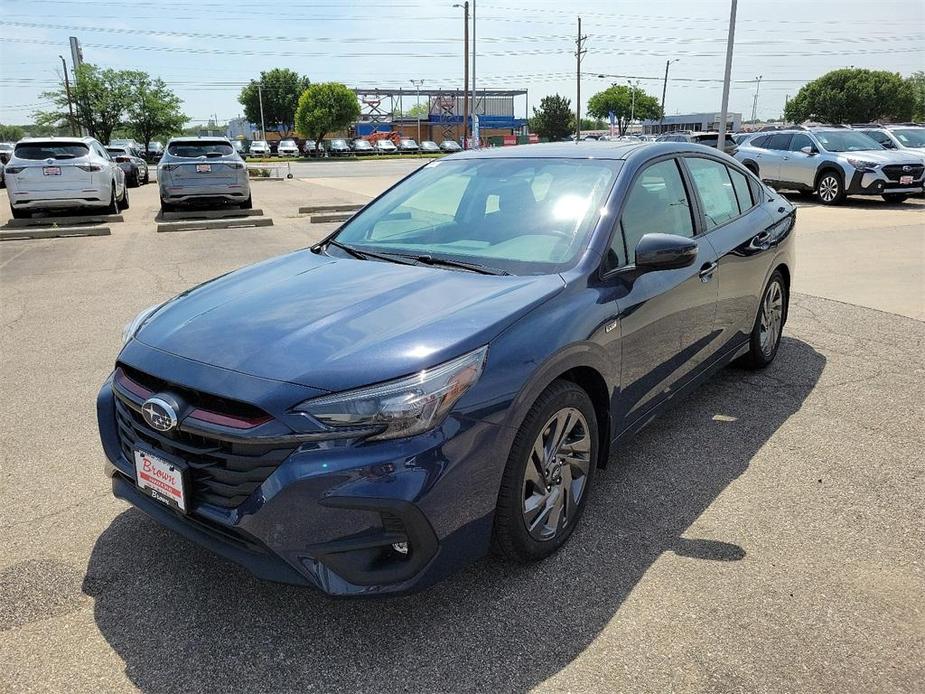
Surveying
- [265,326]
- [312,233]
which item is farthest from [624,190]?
[312,233]

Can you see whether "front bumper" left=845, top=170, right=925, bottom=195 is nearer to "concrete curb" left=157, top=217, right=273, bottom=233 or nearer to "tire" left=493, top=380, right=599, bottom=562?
"concrete curb" left=157, top=217, right=273, bottom=233

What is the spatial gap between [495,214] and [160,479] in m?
1.97

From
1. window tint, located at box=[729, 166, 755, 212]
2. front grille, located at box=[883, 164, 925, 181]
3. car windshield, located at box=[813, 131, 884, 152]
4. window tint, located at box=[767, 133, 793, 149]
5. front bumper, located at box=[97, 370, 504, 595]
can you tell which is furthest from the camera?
window tint, located at box=[767, 133, 793, 149]

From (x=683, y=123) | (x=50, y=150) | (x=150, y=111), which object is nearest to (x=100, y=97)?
(x=150, y=111)

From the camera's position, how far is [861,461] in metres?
3.79

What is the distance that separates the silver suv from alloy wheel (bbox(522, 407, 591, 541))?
1373cm

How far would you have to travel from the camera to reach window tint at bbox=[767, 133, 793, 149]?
→ 1792 cm

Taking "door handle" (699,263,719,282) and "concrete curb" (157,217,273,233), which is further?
"concrete curb" (157,217,273,233)

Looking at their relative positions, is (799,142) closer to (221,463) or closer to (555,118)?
(221,463)

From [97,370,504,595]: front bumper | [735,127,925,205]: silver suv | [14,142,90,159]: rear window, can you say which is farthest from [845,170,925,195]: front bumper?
[97,370,504,595]: front bumper

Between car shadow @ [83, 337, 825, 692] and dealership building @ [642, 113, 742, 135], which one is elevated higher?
dealership building @ [642, 113, 742, 135]

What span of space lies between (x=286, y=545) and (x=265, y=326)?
0.82 metres

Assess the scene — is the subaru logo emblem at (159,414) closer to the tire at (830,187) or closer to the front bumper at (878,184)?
the front bumper at (878,184)

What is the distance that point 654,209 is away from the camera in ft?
12.1
